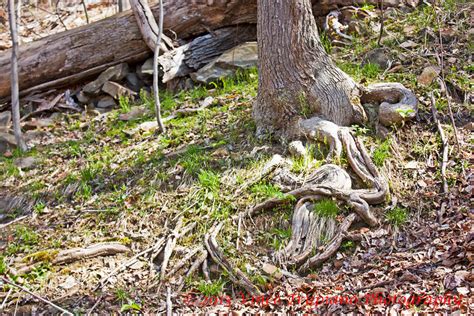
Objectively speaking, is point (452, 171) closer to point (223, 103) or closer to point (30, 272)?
point (223, 103)

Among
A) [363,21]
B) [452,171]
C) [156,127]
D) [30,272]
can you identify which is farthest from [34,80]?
[452,171]

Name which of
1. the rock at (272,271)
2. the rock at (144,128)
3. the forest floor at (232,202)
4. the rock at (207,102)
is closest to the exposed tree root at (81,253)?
the forest floor at (232,202)

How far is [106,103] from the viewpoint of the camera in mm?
8320

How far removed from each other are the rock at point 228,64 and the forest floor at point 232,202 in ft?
0.74

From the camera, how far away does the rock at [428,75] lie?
6.35 meters

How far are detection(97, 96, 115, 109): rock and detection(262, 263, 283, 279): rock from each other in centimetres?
466

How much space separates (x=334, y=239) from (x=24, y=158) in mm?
4478

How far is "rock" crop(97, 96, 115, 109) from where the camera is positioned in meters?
8.29

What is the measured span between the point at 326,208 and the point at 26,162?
421cm

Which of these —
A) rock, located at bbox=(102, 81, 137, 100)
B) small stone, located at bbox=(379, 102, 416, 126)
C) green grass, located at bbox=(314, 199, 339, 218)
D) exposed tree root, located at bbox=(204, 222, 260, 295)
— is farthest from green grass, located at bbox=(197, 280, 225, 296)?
rock, located at bbox=(102, 81, 137, 100)

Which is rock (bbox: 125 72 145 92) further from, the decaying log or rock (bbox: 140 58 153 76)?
the decaying log

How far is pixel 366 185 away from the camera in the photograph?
5125mm

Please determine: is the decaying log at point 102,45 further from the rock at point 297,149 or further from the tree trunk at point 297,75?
the rock at point 297,149

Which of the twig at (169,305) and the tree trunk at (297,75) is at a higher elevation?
the tree trunk at (297,75)
